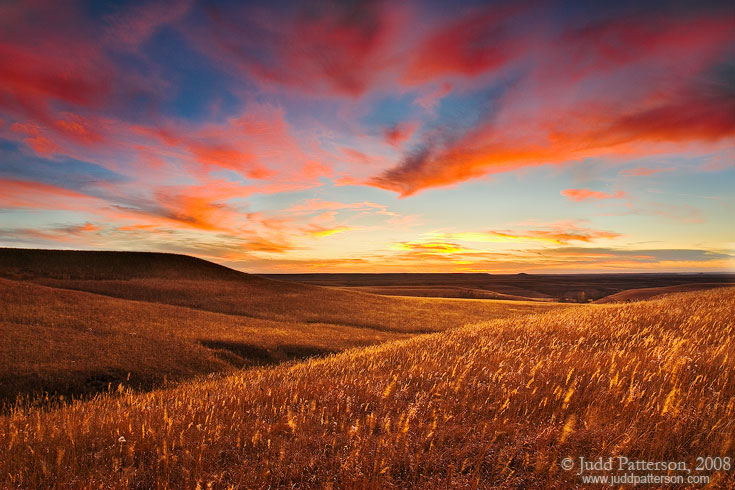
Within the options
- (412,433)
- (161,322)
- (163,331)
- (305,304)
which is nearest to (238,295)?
(305,304)

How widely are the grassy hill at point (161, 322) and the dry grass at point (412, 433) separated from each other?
31.3ft

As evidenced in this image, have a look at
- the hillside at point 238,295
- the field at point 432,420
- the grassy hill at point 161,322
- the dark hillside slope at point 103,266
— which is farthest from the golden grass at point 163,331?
the dark hillside slope at point 103,266

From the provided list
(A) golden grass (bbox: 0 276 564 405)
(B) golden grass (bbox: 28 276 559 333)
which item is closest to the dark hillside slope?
(B) golden grass (bbox: 28 276 559 333)

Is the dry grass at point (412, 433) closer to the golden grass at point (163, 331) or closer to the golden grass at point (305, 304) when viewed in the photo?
the golden grass at point (163, 331)

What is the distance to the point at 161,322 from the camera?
26500 millimetres

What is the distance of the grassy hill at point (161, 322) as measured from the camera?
16.8 meters

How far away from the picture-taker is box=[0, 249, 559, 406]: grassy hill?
16797mm

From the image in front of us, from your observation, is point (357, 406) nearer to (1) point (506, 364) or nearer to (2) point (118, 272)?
(1) point (506, 364)

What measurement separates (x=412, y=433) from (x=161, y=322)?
2658 cm

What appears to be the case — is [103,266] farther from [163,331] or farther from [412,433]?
[412,433]

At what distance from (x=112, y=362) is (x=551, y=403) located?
18.8 m

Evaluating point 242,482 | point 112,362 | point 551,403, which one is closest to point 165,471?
point 242,482

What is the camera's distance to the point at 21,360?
1652cm

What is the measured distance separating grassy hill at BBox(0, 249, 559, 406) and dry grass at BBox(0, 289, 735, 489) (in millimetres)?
9530
